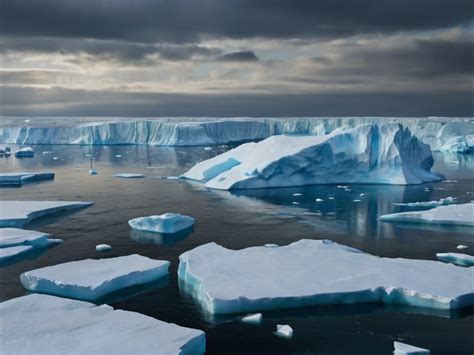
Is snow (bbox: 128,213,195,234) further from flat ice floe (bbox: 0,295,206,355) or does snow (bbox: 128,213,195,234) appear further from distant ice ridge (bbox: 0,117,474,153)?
distant ice ridge (bbox: 0,117,474,153)

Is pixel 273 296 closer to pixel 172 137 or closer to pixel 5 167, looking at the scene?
pixel 5 167

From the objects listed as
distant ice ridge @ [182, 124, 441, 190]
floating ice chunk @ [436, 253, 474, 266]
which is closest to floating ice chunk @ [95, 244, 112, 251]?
floating ice chunk @ [436, 253, 474, 266]

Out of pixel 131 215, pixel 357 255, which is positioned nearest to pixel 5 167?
pixel 131 215

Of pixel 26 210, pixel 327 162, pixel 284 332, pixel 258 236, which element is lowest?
pixel 284 332

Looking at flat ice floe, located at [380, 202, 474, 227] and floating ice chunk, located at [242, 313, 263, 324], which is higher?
flat ice floe, located at [380, 202, 474, 227]

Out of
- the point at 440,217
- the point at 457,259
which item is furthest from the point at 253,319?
the point at 440,217

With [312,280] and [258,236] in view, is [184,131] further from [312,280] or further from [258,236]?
[312,280]
